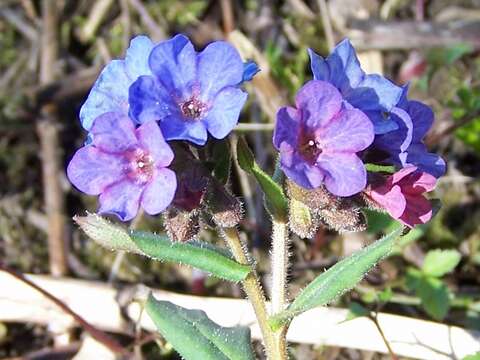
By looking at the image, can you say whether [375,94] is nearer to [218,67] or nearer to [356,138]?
[356,138]

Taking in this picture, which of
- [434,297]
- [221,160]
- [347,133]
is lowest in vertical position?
[434,297]

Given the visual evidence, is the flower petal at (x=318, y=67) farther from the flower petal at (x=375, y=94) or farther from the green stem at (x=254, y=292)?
the green stem at (x=254, y=292)

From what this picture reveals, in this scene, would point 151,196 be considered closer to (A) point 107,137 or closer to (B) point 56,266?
(A) point 107,137

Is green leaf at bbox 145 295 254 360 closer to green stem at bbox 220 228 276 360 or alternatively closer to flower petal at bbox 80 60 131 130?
green stem at bbox 220 228 276 360

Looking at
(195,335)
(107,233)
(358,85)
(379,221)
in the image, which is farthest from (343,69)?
(379,221)

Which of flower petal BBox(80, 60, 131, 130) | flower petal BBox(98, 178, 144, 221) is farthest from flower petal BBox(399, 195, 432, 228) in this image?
flower petal BBox(80, 60, 131, 130)

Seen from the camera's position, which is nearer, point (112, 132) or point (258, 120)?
point (112, 132)

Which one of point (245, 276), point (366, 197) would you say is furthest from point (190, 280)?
point (366, 197)
